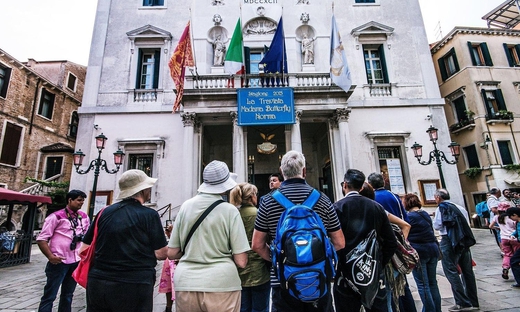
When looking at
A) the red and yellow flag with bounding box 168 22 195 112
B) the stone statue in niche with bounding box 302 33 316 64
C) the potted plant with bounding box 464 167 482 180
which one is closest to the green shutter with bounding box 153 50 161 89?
the red and yellow flag with bounding box 168 22 195 112

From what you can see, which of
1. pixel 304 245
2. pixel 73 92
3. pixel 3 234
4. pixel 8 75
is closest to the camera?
pixel 304 245

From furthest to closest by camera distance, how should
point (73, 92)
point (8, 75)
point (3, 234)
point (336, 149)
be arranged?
point (73, 92), point (8, 75), point (336, 149), point (3, 234)

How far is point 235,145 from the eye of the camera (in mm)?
11484

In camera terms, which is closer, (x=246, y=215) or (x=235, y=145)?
(x=246, y=215)

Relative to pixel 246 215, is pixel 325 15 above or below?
above

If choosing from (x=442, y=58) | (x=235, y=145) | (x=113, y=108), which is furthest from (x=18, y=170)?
(x=442, y=58)

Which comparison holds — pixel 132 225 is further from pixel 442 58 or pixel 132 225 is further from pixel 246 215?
pixel 442 58

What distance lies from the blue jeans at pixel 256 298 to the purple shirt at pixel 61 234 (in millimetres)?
2833

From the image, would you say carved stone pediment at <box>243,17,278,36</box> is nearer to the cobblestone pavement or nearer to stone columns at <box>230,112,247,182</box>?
stone columns at <box>230,112,247,182</box>

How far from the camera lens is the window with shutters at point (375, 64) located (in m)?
14.3

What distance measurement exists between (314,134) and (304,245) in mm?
13957

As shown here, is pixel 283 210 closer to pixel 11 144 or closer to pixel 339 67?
pixel 339 67

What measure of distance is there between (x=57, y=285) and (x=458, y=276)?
20.3 feet

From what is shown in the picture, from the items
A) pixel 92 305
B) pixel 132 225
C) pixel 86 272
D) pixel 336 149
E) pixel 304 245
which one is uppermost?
pixel 336 149
